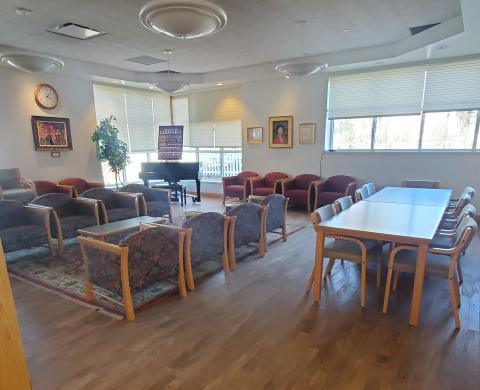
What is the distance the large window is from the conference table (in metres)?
2.49

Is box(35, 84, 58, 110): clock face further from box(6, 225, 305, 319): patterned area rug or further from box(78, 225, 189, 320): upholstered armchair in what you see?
box(78, 225, 189, 320): upholstered armchair

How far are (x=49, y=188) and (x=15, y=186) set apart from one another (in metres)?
0.59

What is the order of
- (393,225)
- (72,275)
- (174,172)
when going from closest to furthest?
(393,225)
(72,275)
(174,172)

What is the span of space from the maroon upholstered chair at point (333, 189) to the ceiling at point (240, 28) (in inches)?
100

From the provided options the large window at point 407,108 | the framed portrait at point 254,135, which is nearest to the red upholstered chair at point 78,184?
the framed portrait at point 254,135

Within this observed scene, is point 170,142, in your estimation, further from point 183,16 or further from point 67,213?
point 183,16

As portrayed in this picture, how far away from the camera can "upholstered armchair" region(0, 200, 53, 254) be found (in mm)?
3777

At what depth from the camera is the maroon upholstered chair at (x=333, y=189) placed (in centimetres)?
625

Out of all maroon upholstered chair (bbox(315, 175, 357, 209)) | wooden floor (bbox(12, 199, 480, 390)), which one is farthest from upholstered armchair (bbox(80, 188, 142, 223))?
maroon upholstered chair (bbox(315, 175, 357, 209))

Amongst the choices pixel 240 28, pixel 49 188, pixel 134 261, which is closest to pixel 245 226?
pixel 134 261

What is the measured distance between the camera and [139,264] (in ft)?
8.70

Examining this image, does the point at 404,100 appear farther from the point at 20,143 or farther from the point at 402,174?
the point at 20,143

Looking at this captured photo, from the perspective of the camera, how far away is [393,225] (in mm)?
2734

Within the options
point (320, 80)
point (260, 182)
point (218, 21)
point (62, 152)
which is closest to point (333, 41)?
point (320, 80)
